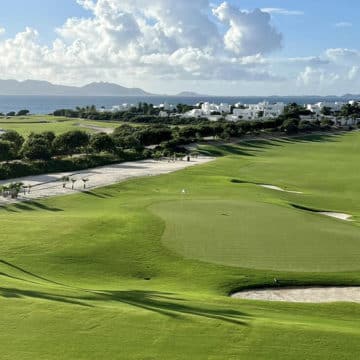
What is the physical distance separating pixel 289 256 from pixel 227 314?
950 centimetres

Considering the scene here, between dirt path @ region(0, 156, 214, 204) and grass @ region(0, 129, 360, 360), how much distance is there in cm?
402

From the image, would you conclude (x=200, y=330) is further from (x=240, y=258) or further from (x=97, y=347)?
(x=240, y=258)

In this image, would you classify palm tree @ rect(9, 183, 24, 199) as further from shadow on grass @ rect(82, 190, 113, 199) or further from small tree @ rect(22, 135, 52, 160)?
small tree @ rect(22, 135, 52, 160)

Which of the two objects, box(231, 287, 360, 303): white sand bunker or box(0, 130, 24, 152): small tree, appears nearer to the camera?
box(231, 287, 360, 303): white sand bunker

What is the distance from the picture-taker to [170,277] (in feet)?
66.3

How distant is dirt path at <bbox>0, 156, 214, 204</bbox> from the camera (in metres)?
45.8

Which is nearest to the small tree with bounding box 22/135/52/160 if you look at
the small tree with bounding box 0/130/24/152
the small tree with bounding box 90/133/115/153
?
the small tree with bounding box 0/130/24/152

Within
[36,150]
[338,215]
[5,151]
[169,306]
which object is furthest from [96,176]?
[169,306]

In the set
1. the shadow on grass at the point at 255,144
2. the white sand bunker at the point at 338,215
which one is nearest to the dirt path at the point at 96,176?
the shadow on grass at the point at 255,144

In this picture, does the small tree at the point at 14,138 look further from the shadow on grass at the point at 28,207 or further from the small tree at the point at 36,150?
the shadow on grass at the point at 28,207

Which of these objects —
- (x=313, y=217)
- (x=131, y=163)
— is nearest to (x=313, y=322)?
(x=313, y=217)

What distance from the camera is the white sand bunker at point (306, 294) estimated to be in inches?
730

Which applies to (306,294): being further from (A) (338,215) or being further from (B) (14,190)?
(B) (14,190)

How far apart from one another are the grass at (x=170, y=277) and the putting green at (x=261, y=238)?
0.28ft
